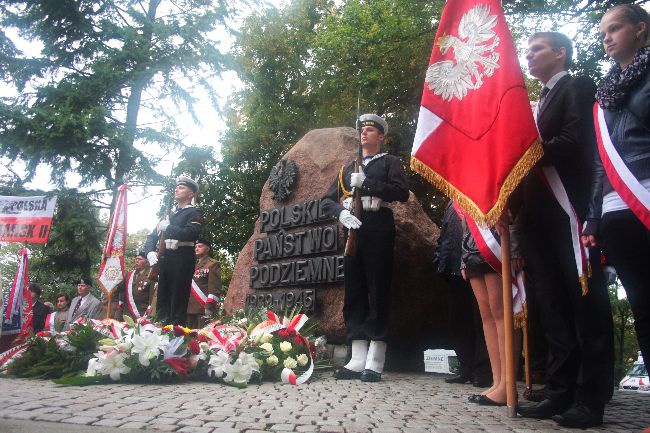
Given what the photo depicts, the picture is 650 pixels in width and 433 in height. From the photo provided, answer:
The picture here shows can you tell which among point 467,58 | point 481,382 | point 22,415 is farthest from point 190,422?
point 481,382

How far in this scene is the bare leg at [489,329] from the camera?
356cm

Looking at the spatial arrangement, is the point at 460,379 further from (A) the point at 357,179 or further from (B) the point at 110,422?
(B) the point at 110,422

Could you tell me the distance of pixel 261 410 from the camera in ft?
9.37

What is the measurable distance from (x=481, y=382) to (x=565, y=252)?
2313 millimetres

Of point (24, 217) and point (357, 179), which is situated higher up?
point (24, 217)

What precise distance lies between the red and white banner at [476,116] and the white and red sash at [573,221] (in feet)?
0.53

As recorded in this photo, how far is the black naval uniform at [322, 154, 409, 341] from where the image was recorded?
4.77 m

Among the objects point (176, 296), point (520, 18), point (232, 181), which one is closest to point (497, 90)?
point (176, 296)

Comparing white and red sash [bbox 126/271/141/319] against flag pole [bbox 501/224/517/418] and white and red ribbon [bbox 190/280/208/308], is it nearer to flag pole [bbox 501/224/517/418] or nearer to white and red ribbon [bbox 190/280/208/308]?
white and red ribbon [bbox 190/280/208/308]

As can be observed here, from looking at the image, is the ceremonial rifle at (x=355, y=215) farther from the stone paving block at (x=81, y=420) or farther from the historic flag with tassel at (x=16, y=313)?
the historic flag with tassel at (x=16, y=313)

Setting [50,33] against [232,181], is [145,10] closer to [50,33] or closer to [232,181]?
[50,33]

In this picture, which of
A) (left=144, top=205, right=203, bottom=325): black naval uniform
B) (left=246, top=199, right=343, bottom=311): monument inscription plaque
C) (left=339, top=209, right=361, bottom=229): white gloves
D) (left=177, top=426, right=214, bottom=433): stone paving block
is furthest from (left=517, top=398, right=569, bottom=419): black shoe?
(left=144, top=205, right=203, bottom=325): black naval uniform

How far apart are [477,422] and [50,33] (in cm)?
1576

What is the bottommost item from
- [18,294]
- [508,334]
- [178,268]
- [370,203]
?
[508,334]
